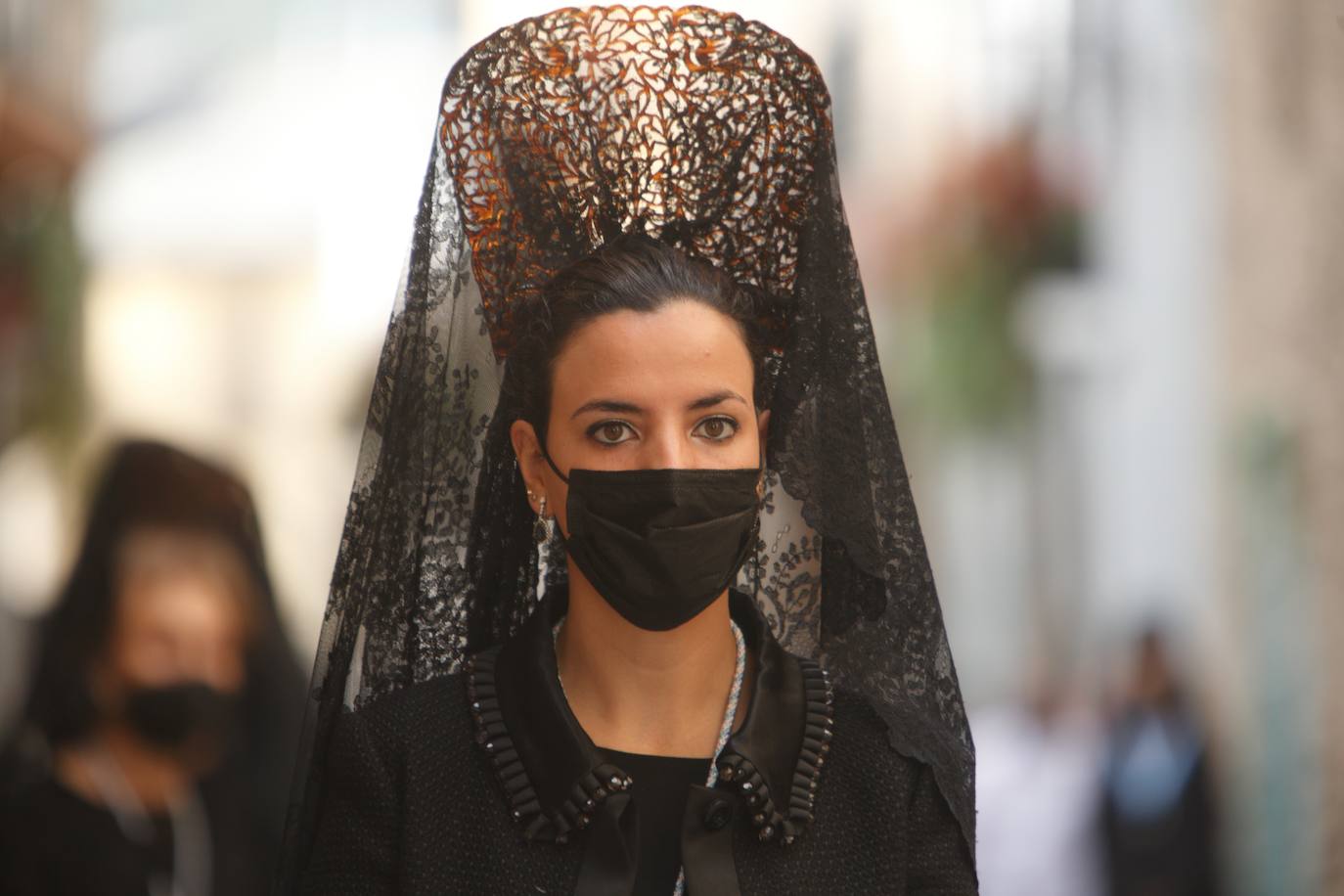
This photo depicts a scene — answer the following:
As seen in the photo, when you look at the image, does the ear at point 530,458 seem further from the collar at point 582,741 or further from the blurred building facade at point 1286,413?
the blurred building facade at point 1286,413

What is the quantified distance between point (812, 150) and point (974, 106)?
5370 mm

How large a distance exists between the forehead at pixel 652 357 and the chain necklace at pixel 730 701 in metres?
0.37

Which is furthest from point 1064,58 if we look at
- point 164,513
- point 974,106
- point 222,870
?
point 222,870

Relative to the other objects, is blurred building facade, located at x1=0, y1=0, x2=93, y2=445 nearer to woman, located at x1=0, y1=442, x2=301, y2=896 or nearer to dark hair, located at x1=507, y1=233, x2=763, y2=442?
woman, located at x1=0, y1=442, x2=301, y2=896

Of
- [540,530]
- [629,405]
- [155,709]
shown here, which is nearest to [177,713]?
[155,709]

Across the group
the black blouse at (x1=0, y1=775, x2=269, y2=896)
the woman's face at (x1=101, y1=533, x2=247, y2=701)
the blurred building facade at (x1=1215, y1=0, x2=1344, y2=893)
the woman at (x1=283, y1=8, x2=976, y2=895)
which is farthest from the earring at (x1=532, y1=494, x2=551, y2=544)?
the blurred building facade at (x1=1215, y1=0, x2=1344, y2=893)

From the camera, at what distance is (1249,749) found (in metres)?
6.74

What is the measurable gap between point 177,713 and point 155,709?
6cm

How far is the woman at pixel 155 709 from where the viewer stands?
12.0 ft

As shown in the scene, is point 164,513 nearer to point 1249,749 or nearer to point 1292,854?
point 1249,749

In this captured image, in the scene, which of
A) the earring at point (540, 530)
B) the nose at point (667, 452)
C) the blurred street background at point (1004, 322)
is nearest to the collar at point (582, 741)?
the earring at point (540, 530)

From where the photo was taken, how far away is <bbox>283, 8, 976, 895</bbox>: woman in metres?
2.15

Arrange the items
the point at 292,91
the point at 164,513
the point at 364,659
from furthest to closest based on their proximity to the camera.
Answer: the point at 292,91 → the point at 164,513 → the point at 364,659

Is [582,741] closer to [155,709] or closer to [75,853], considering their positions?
[75,853]
